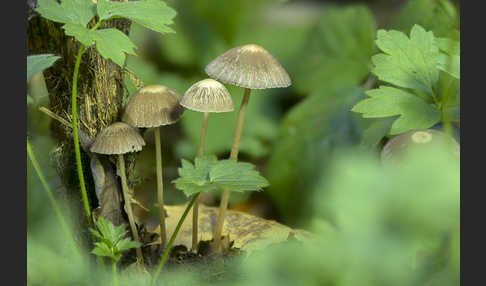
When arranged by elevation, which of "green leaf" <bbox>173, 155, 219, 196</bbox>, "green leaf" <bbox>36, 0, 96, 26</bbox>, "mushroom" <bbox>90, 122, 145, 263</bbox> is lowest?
"green leaf" <bbox>173, 155, 219, 196</bbox>

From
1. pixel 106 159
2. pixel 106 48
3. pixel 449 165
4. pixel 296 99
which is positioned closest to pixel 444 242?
pixel 449 165

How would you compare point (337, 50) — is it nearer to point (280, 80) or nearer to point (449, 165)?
point (280, 80)

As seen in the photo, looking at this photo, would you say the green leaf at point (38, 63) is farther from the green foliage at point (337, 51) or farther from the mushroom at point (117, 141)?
the green foliage at point (337, 51)

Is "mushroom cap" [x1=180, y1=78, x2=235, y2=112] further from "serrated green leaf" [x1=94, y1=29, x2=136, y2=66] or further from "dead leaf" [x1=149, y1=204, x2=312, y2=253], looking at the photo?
"dead leaf" [x1=149, y1=204, x2=312, y2=253]

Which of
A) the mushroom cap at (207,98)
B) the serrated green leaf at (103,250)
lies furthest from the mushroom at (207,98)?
the serrated green leaf at (103,250)

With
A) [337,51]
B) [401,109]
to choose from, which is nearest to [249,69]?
Result: [401,109]

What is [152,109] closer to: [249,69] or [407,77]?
[249,69]

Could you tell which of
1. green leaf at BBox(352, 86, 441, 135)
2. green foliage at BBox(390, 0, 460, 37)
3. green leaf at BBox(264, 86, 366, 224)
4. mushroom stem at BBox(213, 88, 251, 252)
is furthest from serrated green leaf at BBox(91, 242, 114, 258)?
green foliage at BBox(390, 0, 460, 37)
